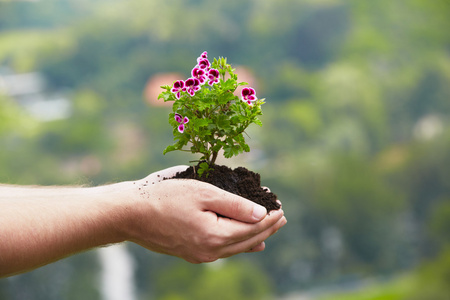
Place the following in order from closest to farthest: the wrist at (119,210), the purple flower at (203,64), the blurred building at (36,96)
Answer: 1. the wrist at (119,210)
2. the purple flower at (203,64)
3. the blurred building at (36,96)

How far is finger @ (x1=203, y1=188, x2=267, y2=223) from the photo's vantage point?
1.32m

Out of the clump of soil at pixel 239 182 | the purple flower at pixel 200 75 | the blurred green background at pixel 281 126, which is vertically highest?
the blurred green background at pixel 281 126

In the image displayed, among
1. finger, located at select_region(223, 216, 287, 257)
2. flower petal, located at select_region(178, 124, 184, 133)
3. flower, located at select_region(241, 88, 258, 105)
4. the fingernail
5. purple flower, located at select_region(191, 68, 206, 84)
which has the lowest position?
finger, located at select_region(223, 216, 287, 257)

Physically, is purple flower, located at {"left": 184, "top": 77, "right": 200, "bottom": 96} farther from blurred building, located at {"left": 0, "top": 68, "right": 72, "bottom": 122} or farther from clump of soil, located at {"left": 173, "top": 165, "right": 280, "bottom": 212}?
blurred building, located at {"left": 0, "top": 68, "right": 72, "bottom": 122}

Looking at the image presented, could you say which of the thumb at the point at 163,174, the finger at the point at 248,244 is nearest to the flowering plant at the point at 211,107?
the thumb at the point at 163,174

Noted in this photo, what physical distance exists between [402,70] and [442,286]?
352 centimetres

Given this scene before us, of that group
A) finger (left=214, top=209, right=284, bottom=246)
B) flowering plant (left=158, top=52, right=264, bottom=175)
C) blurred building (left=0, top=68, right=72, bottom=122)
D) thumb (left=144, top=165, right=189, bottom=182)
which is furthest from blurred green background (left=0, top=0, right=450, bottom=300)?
finger (left=214, top=209, right=284, bottom=246)

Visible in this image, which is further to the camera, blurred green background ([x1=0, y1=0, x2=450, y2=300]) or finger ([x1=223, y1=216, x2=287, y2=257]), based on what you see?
blurred green background ([x1=0, y1=0, x2=450, y2=300])

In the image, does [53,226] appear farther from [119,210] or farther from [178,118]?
[178,118]

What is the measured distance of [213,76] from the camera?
1.46 metres

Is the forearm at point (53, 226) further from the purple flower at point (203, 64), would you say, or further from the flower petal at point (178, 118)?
the purple flower at point (203, 64)

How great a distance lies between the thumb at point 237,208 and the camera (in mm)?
1321

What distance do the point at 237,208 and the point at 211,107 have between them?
1.09 ft

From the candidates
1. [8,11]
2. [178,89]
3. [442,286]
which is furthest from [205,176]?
[442,286]
